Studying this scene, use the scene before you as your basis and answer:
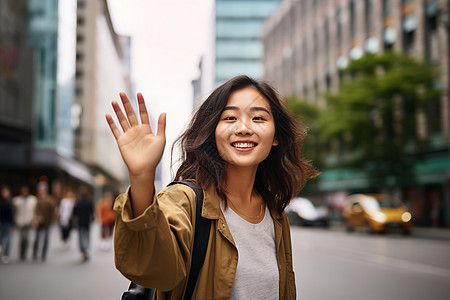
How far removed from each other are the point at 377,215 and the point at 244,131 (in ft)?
69.6

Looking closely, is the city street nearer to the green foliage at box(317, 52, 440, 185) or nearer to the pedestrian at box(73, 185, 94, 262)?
the pedestrian at box(73, 185, 94, 262)

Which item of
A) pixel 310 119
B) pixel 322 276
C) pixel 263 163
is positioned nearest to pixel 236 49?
pixel 310 119

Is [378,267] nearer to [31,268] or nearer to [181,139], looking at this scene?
[31,268]

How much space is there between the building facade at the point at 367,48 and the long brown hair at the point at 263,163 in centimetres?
2121

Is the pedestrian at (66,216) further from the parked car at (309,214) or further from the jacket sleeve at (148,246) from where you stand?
the parked car at (309,214)

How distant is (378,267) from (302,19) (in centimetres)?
4304

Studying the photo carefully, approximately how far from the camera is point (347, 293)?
25.9ft

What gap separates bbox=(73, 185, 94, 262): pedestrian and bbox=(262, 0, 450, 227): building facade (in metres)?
15.3

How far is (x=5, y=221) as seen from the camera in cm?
1308

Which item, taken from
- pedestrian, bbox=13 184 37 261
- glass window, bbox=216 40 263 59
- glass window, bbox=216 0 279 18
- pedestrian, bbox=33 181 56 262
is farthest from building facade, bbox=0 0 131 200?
glass window, bbox=216 0 279 18

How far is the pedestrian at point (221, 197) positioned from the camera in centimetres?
160

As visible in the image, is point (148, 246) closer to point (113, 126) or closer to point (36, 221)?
point (113, 126)

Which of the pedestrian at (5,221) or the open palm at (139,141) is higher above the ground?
the open palm at (139,141)

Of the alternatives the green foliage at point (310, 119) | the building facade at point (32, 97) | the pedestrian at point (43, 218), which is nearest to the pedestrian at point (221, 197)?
the pedestrian at point (43, 218)
